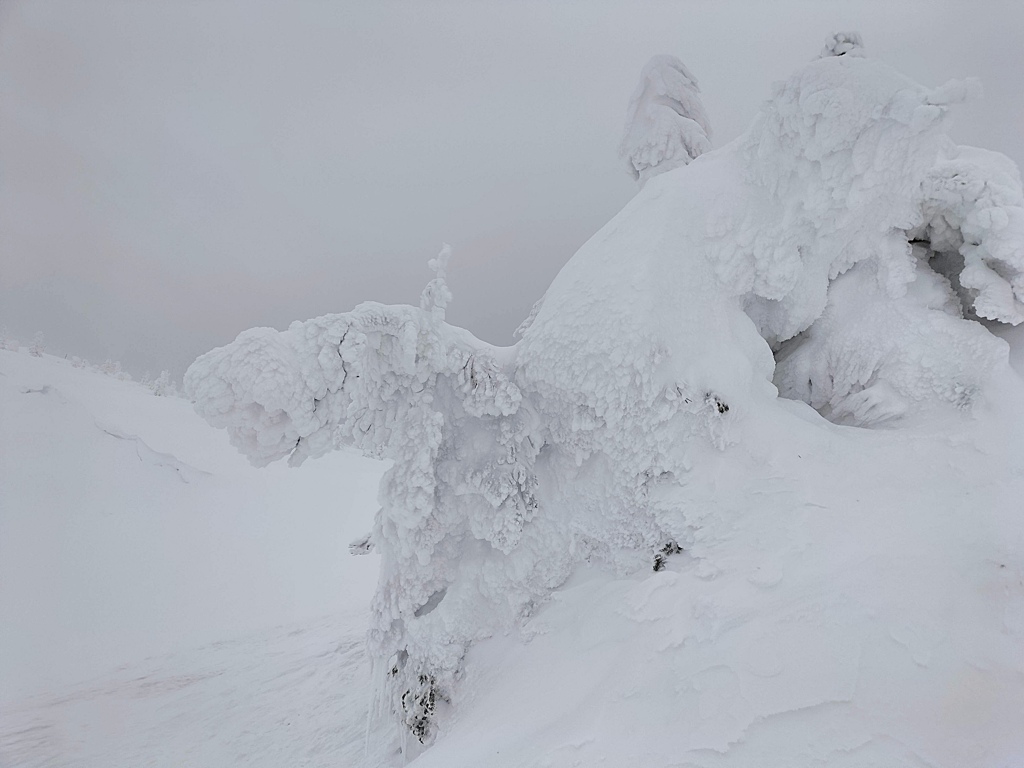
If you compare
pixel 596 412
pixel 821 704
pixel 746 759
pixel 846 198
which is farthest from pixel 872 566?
pixel 846 198

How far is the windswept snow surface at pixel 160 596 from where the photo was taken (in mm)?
3365

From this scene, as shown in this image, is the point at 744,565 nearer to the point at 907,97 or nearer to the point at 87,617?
the point at 907,97

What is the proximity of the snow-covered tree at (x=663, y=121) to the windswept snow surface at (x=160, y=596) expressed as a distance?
498cm

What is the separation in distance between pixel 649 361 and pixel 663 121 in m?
2.40

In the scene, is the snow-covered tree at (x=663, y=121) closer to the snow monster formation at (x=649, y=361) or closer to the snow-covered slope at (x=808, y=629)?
the snow monster formation at (x=649, y=361)

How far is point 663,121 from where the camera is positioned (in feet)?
12.4

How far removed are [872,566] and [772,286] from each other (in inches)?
64.3

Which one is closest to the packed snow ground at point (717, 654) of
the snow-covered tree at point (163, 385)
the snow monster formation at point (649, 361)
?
A: the snow monster formation at point (649, 361)

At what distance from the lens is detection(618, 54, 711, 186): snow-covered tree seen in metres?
3.78

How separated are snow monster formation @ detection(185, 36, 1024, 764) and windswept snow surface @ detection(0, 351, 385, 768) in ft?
4.43

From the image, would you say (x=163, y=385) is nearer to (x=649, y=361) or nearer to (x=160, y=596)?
(x=160, y=596)

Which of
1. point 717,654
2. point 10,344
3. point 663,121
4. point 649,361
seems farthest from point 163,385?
point 717,654

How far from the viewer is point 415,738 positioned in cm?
288

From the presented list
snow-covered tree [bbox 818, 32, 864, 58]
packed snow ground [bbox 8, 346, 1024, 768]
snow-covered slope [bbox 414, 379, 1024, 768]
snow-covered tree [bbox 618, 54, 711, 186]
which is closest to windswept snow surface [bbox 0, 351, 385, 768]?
packed snow ground [bbox 8, 346, 1024, 768]
